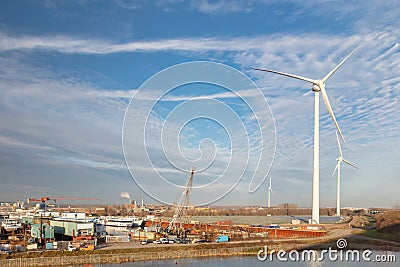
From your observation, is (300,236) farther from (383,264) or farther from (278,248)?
(383,264)

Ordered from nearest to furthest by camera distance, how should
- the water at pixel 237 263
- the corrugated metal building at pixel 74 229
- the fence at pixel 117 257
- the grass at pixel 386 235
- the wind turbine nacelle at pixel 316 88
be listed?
1. the fence at pixel 117 257
2. the water at pixel 237 263
3. the corrugated metal building at pixel 74 229
4. the wind turbine nacelle at pixel 316 88
5. the grass at pixel 386 235

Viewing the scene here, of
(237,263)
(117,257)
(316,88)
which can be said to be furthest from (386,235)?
(117,257)

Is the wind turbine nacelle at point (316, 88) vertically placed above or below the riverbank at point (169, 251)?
above

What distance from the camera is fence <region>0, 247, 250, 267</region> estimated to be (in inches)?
887

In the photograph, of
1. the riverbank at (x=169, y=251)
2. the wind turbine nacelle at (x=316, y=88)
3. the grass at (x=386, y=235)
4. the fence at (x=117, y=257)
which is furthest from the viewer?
the grass at (x=386, y=235)

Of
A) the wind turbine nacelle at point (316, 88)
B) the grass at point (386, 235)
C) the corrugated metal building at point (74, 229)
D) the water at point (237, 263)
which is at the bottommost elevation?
the grass at point (386, 235)

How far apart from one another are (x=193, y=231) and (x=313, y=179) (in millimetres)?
12856

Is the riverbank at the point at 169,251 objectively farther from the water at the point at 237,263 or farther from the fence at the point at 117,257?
the water at the point at 237,263

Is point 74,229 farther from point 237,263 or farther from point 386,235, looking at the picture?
point 386,235

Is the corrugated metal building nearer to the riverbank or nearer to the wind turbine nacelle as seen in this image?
the riverbank

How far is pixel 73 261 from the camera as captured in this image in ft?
78.5

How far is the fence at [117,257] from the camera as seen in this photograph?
22538 millimetres

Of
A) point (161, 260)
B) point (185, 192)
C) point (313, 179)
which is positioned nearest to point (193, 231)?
point (185, 192)

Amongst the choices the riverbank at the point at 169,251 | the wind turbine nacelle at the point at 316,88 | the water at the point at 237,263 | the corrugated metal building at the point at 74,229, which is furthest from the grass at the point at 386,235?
the corrugated metal building at the point at 74,229
